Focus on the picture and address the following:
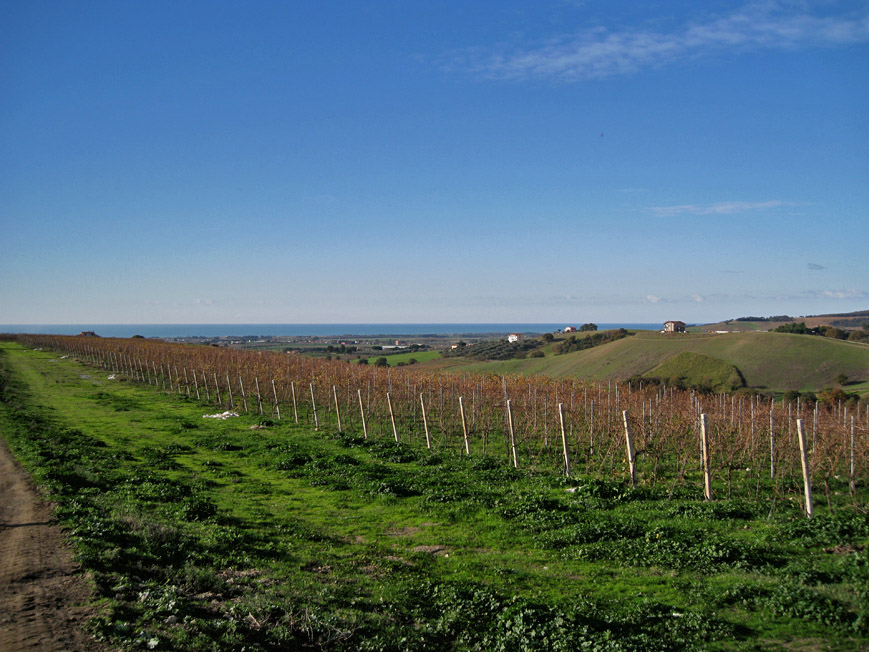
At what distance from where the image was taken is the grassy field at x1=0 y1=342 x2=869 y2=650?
6.65 meters

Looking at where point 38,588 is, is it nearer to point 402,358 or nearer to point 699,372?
point 699,372

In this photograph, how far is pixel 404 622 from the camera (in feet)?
23.7

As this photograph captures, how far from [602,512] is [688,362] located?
4237 cm

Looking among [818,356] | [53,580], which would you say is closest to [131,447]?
[53,580]

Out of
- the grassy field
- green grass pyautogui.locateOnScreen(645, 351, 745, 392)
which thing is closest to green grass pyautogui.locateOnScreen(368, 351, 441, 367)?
green grass pyautogui.locateOnScreen(645, 351, 745, 392)

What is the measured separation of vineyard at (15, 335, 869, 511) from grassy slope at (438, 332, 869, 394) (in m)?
15.9

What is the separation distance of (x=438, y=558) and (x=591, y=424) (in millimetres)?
11246

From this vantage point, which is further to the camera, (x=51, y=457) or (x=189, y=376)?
(x=189, y=376)

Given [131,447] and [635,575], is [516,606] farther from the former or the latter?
[131,447]

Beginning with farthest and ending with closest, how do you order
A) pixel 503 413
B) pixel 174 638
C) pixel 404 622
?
1. pixel 503 413
2. pixel 404 622
3. pixel 174 638

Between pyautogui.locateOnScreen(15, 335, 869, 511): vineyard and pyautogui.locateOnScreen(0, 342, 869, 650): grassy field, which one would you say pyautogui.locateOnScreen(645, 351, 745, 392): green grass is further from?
pyautogui.locateOnScreen(0, 342, 869, 650): grassy field

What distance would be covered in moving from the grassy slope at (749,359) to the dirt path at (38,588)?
4295 cm

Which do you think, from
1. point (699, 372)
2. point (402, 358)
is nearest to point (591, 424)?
point (699, 372)

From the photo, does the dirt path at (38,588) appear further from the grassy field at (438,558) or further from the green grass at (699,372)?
the green grass at (699,372)
